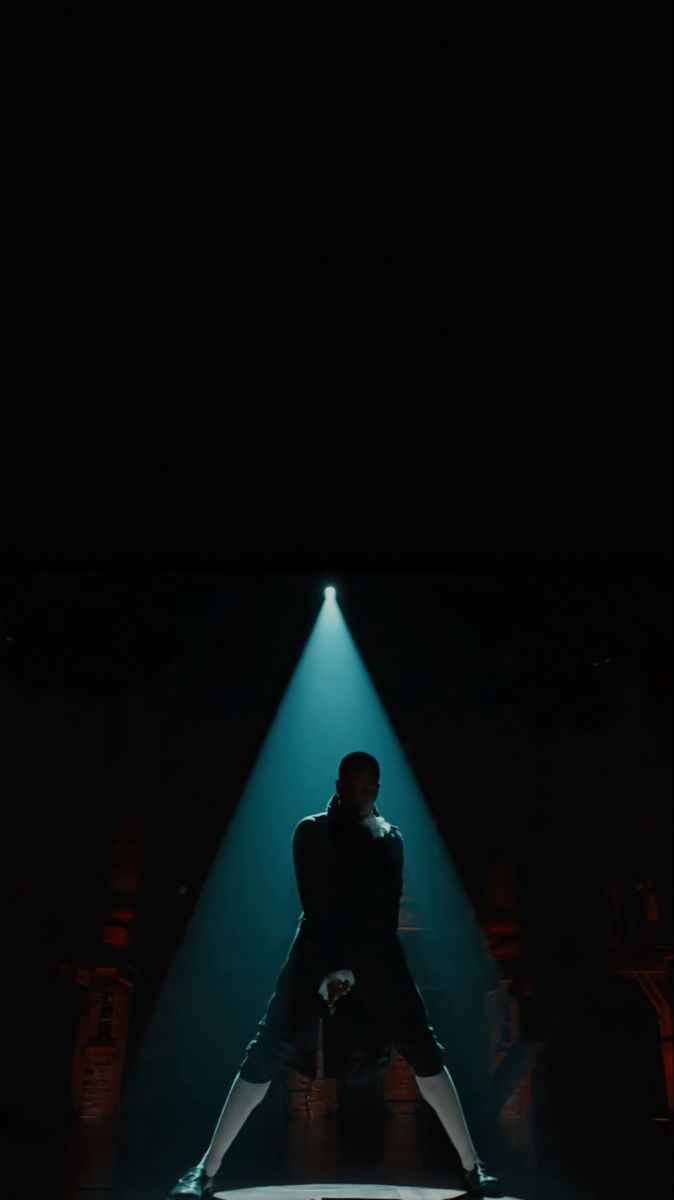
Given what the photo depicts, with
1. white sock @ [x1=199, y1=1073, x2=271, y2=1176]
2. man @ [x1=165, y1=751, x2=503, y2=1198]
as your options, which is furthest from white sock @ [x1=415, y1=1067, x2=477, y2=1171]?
white sock @ [x1=199, y1=1073, x2=271, y2=1176]

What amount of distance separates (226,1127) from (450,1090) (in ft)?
2.42

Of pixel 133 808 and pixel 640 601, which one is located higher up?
pixel 640 601

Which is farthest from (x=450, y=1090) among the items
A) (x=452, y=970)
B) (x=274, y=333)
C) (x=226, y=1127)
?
(x=274, y=333)

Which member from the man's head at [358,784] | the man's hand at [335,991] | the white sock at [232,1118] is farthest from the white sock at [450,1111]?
the man's head at [358,784]

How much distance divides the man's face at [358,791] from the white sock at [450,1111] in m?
0.89

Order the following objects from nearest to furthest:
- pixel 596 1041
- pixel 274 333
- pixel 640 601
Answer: pixel 274 333
pixel 596 1041
pixel 640 601

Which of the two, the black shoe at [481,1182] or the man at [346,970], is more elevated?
the man at [346,970]

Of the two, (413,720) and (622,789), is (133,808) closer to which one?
(413,720)

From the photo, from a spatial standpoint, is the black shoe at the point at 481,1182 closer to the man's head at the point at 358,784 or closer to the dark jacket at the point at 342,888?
the dark jacket at the point at 342,888

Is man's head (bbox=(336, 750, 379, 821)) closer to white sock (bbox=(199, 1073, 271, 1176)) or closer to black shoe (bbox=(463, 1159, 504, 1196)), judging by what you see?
white sock (bbox=(199, 1073, 271, 1176))

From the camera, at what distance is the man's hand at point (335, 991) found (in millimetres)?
3596

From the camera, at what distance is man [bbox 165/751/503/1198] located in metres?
3.51

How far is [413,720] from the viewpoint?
3.88 metres

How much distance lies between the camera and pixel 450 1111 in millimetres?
3494
